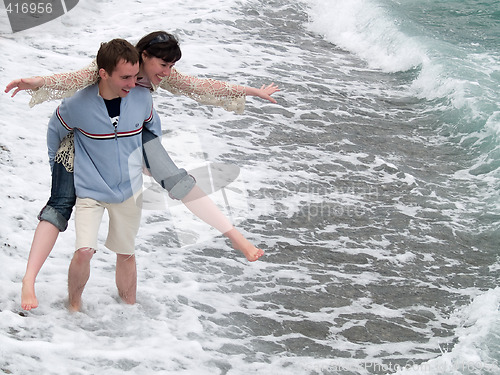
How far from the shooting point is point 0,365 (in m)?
3.83

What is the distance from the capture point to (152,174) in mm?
4082

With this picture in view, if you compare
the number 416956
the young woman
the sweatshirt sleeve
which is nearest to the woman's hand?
the young woman

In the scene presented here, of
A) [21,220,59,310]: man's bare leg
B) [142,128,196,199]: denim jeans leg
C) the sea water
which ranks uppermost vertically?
[142,128,196,199]: denim jeans leg

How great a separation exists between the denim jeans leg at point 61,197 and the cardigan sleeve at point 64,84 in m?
0.40

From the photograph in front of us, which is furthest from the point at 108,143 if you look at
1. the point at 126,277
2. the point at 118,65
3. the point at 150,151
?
the point at 126,277

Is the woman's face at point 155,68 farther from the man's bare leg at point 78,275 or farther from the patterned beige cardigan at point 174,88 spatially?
the man's bare leg at point 78,275

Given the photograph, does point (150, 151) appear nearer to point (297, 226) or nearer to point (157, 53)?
point (157, 53)

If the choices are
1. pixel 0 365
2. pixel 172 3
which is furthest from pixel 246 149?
pixel 172 3

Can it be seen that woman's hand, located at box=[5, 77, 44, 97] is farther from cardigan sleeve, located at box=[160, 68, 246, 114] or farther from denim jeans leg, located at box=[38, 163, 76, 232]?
cardigan sleeve, located at box=[160, 68, 246, 114]

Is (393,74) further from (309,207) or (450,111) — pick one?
(309,207)

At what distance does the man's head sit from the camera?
3559mm

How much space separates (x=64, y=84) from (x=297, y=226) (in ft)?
9.85

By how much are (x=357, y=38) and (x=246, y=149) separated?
530 centimetres

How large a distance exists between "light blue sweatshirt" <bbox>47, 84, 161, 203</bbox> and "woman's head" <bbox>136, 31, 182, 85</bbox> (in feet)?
0.45
